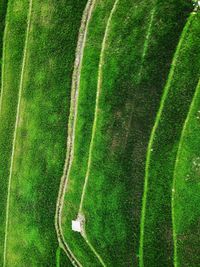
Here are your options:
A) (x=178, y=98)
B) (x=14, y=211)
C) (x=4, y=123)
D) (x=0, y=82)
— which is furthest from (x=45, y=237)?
(x=178, y=98)

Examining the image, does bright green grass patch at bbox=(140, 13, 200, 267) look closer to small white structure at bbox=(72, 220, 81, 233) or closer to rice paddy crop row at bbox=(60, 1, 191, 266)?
rice paddy crop row at bbox=(60, 1, 191, 266)

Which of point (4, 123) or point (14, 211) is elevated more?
point (4, 123)

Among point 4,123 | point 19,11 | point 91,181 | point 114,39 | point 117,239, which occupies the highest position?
point 19,11

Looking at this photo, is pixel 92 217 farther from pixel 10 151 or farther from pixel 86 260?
pixel 10 151

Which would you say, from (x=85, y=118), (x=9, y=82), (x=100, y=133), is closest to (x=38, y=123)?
(x=9, y=82)

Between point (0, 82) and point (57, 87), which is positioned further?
point (0, 82)

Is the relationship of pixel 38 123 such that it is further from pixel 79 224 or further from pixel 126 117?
pixel 79 224
